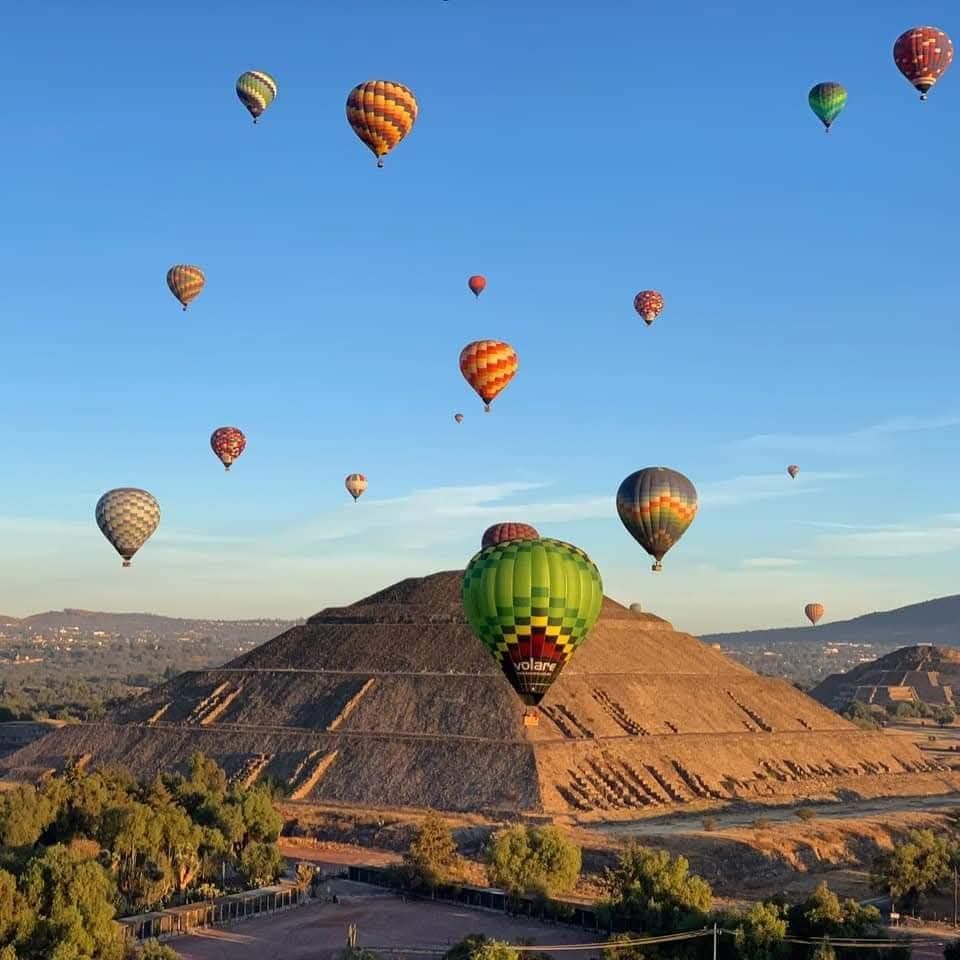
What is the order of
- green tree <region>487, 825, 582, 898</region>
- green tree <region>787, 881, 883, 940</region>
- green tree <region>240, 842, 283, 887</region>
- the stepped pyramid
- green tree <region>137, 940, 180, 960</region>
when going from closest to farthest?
green tree <region>137, 940, 180, 960</region>
green tree <region>787, 881, 883, 940</region>
green tree <region>487, 825, 582, 898</region>
green tree <region>240, 842, 283, 887</region>
the stepped pyramid

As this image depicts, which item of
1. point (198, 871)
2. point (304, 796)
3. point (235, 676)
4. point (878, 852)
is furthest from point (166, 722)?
point (878, 852)

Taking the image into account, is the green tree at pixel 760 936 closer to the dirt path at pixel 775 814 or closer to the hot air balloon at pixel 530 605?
the hot air balloon at pixel 530 605

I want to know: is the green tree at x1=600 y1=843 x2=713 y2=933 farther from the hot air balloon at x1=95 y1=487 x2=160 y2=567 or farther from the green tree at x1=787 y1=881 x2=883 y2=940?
the hot air balloon at x1=95 y1=487 x2=160 y2=567

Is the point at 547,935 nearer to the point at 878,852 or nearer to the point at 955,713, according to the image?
the point at 878,852

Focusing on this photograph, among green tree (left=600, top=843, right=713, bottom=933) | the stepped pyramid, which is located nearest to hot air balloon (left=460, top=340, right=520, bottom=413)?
the stepped pyramid

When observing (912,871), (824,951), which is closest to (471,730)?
(912,871)

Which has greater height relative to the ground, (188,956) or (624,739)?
(624,739)
